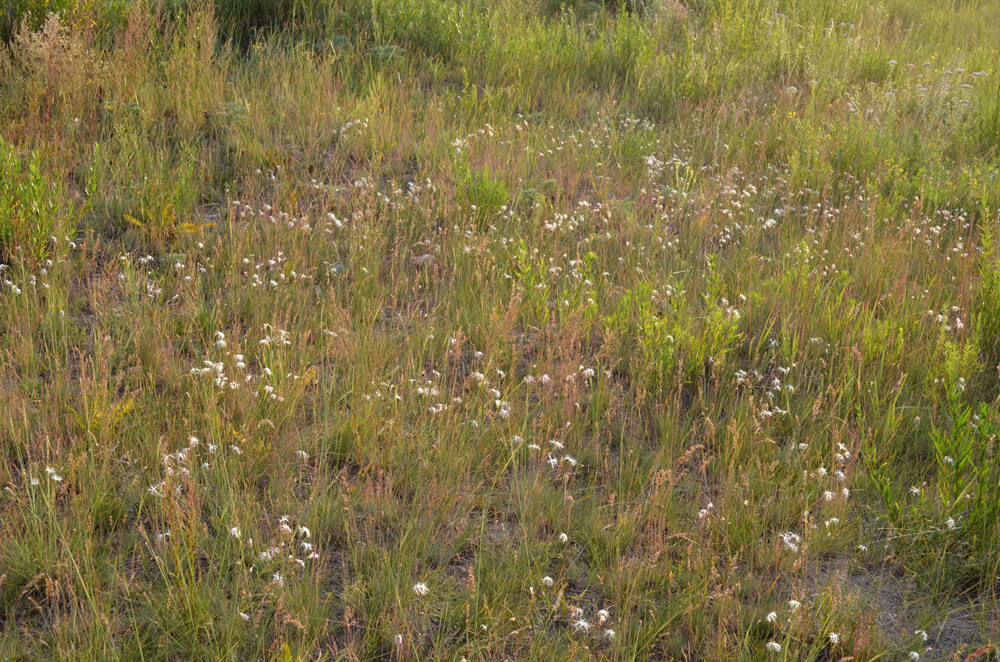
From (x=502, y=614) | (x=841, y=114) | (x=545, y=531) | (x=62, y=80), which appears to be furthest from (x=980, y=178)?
(x=62, y=80)

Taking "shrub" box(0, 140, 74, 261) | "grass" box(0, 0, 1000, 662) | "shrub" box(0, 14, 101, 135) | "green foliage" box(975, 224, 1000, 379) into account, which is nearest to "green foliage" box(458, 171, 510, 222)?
"grass" box(0, 0, 1000, 662)

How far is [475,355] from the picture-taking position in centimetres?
378

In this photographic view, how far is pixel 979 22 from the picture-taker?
10.4 m

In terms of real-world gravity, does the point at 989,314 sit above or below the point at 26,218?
below

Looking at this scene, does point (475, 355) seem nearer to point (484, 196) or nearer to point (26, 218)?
point (484, 196)

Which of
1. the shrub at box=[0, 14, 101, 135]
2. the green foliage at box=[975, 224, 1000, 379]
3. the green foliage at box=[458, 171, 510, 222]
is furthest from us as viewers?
the shrub at box=[0, 14, 101, 135]

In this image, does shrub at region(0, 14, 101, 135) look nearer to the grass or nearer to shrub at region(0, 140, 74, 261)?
the grass

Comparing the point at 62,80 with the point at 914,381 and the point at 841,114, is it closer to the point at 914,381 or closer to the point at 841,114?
the point at 914,381

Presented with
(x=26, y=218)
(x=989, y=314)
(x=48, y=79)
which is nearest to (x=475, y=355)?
(x=26, y=218)

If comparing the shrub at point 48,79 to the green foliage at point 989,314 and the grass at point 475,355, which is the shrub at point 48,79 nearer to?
the grass at point 475,355

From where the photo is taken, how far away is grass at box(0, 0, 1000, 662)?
2.61 meters

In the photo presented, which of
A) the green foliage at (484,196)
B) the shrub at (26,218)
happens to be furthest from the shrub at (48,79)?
the green foliage at (484,196)

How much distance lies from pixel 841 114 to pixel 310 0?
4.94 meters

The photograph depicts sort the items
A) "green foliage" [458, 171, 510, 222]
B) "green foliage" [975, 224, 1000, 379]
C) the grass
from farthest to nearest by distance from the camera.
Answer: "green foliage" [458, 171, 510, 222] → "green foliage" [975, 224, 1000, 379] → the grass
